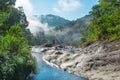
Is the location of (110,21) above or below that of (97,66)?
above

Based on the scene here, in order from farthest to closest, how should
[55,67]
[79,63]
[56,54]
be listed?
1. [56,54]
2. [55,67]
3. [79,63]

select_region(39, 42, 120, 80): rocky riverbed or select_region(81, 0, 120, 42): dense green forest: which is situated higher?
select_region(81, 0, 120, 42): dense green forest

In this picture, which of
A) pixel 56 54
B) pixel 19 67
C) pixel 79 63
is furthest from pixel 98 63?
pixel 56 54

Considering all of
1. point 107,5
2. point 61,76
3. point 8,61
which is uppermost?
point 107,5

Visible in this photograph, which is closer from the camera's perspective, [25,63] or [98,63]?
[25,63]

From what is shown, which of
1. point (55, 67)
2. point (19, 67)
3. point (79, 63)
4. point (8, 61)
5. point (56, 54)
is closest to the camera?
point (8, 61)

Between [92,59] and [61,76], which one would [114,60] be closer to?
[92,59]

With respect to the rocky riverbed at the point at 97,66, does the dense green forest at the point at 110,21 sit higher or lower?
higher

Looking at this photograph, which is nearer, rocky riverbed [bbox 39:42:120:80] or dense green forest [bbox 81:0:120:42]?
rocky riverbed [bbox 39:42:120:80]

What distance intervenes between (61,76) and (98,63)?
7192mm

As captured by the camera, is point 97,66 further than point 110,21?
No

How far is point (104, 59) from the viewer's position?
51938 mm

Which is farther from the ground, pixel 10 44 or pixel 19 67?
pixel 10 44

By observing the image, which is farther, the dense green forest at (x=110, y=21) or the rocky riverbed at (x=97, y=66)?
the dense green forest at (x=110, y=21)
